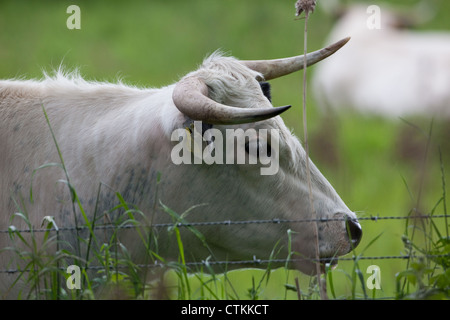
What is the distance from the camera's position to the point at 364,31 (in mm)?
15859

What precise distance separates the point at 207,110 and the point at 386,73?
1046cm

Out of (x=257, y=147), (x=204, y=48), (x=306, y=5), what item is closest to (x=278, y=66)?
(x=257, y=147)

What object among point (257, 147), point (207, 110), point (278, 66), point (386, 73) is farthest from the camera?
point (386, 73)

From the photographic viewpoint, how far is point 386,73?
1418 cm

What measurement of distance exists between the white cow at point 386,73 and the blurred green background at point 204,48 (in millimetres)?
448

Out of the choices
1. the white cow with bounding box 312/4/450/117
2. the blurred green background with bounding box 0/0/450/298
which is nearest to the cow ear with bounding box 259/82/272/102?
the blurred green background with bounding box 0/0/450/298

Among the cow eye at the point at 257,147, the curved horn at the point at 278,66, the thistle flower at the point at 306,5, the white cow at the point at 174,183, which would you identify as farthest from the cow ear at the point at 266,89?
the thistle flower at the point at 306,5

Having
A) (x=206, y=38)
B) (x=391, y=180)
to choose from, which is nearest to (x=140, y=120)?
(x=391, y=180)

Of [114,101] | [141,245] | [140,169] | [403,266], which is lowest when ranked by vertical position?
[403,266]

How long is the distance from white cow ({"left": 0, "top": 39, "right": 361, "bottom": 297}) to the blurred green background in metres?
4.43

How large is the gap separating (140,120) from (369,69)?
10389 millimetres

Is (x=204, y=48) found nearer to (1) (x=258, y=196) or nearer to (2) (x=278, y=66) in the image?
(2) (x=278, y=66)

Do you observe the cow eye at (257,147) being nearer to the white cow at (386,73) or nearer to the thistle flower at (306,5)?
the thistle flower at (306,5)

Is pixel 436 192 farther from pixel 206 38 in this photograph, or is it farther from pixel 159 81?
pixel 206 38
